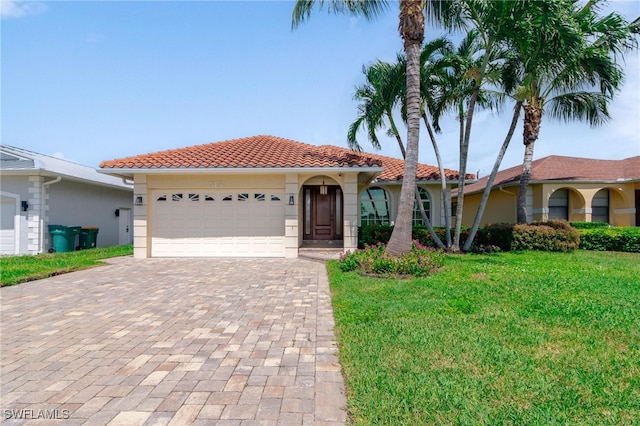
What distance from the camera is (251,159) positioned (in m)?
12.2

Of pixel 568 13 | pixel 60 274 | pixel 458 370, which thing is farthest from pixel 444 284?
pixel 60 274

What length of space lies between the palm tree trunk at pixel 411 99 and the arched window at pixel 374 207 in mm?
6767

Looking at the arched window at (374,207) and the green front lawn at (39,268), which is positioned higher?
the arched window at (374,207)

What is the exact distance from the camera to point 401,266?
316 inches

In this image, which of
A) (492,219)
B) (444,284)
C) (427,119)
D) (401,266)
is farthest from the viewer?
(492,219)

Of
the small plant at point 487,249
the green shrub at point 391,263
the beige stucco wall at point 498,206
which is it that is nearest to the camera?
the green shrub at point 391,263

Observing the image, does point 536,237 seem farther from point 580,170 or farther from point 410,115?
point 580,170

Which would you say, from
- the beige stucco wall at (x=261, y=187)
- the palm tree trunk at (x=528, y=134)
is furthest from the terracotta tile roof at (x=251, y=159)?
the palm tree trunk at (x=528, y=134)

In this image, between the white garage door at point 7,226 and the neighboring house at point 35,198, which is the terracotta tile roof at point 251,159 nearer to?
the neighboring house at point 35,198

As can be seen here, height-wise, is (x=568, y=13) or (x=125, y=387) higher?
(x=568, y=13)

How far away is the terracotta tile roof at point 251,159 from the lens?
11.6m

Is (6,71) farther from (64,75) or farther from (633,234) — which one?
(633,234)

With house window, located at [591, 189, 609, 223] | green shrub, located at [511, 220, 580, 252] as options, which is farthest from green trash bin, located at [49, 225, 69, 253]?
house window, located at [591, 189, 609, 223]

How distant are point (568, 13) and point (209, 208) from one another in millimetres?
12888
